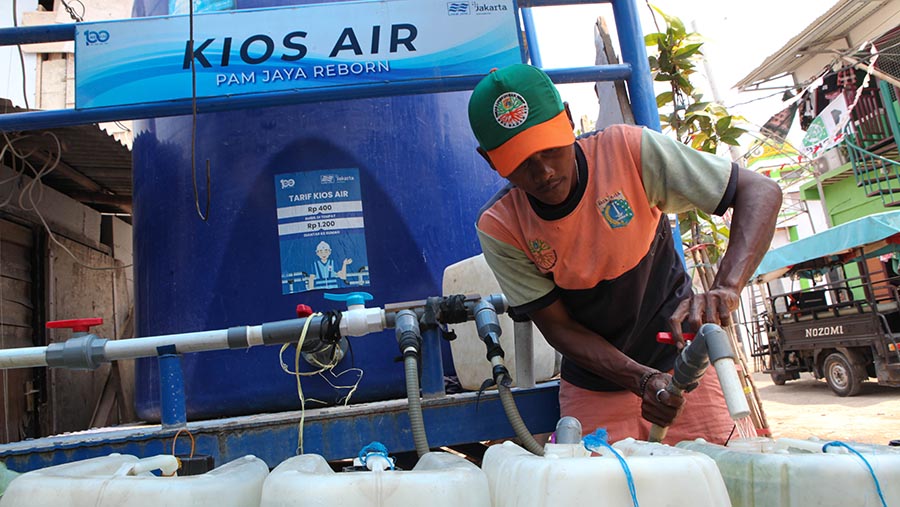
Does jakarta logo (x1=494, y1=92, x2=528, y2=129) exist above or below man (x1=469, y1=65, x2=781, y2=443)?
above

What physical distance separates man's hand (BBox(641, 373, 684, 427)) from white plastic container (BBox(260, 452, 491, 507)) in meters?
0.76

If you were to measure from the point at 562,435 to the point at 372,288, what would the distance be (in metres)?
1.70

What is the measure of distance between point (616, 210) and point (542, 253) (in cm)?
27

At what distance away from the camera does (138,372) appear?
326 centimetres

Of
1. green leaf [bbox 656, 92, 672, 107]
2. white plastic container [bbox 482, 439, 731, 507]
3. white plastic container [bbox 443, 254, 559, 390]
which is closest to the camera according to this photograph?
white plastic container [bbox 482, 439, 731, 507]

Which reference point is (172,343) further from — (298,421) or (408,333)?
(408,333)

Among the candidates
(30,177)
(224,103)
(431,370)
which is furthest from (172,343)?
(30,177)

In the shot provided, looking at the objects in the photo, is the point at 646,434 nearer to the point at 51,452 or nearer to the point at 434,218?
the point at 434,218

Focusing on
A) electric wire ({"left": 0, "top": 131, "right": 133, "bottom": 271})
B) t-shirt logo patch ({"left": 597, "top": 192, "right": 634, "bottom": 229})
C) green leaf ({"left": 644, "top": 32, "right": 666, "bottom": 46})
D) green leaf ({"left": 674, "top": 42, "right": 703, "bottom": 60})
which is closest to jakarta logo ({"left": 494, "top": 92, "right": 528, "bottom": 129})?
t-shirt logo patch ({"left": 597, "top": 192, "right": 634, "bottom": 229})

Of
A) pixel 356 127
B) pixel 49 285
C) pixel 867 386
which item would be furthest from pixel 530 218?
pixel 867 386

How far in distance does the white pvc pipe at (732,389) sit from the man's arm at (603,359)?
361mm

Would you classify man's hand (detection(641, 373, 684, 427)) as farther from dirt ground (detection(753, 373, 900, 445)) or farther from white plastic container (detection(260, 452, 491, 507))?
dirt ground (detection(753, 373, 900, 445))

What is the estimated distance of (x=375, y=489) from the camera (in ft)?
3.30

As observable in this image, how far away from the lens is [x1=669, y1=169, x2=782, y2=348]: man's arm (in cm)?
163
